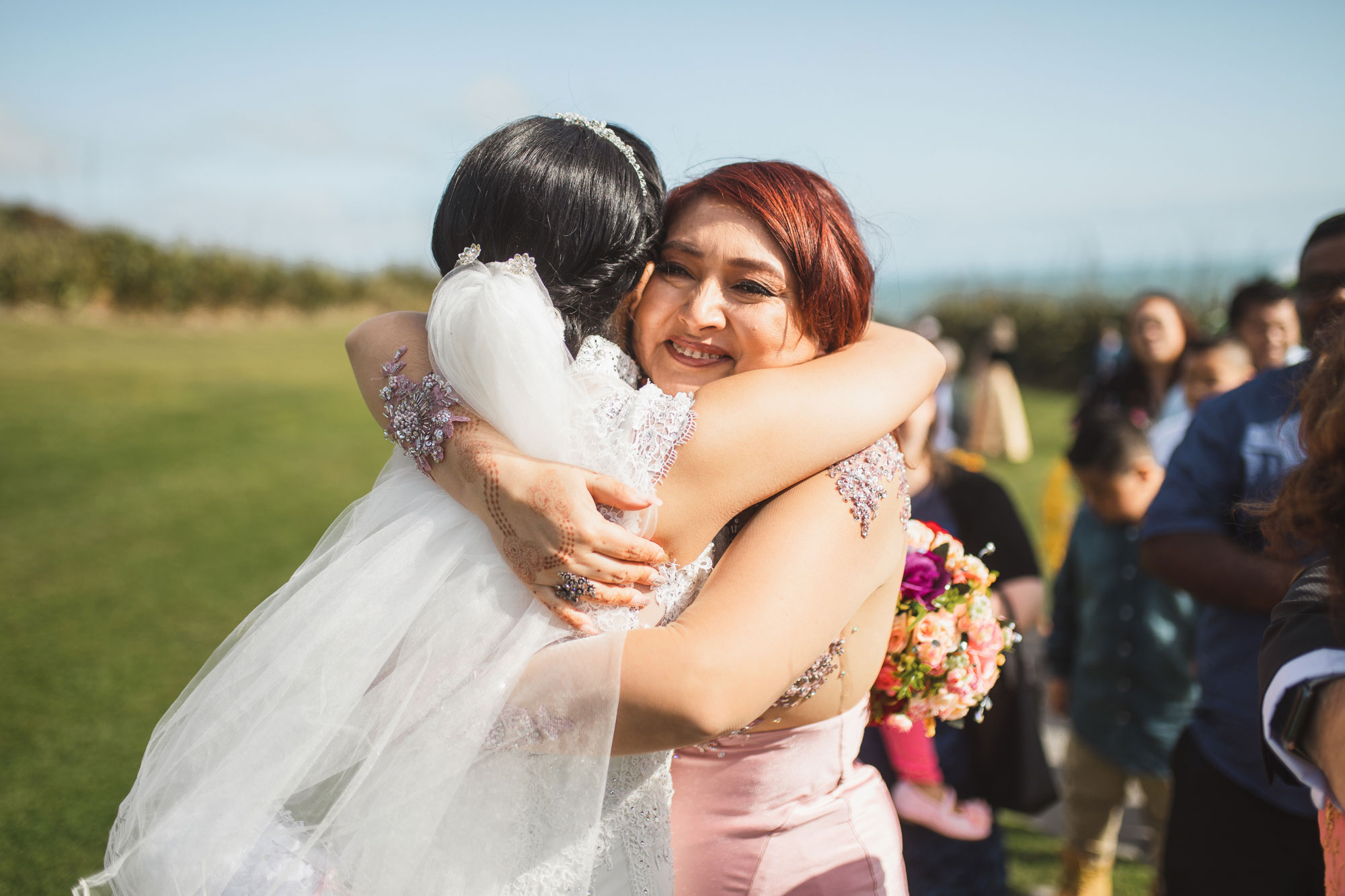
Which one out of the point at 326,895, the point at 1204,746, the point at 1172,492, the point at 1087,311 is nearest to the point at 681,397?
the point at 326,895

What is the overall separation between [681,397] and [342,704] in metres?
0.85

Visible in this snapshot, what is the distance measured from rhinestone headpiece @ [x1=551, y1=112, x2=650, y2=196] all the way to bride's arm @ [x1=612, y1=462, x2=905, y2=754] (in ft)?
2.53

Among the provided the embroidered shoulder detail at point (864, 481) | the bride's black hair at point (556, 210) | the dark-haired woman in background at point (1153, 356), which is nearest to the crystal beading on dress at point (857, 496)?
the embroidered shoulder detail at point (864, 481)

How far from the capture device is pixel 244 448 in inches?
561

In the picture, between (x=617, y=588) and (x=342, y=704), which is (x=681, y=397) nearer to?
(x=617, y=588)

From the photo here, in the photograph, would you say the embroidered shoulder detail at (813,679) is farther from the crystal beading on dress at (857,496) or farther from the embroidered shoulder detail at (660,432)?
the embroidered shoulder detail at (660,432)

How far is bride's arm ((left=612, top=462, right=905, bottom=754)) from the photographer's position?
1451 mm

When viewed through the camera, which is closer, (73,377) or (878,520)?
(878,520)

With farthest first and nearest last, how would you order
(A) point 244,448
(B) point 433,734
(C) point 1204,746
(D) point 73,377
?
(D) point 73,377
(A) point 244,448
(C) point 1204,746
(B) point 433,734

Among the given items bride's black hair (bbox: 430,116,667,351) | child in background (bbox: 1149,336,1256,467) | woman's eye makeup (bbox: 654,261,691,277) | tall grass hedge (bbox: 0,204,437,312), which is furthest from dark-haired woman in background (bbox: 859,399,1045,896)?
tall grass hedge (bbox: 0,204,437,312)

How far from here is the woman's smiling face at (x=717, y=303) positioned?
187cm

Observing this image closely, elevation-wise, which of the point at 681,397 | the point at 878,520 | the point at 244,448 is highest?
the point at 681,397

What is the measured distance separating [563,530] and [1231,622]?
85.2 inches

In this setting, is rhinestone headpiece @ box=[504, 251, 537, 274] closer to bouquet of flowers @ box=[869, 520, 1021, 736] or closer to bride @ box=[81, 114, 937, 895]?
bride @ box=[81, 114, 937, 895]
